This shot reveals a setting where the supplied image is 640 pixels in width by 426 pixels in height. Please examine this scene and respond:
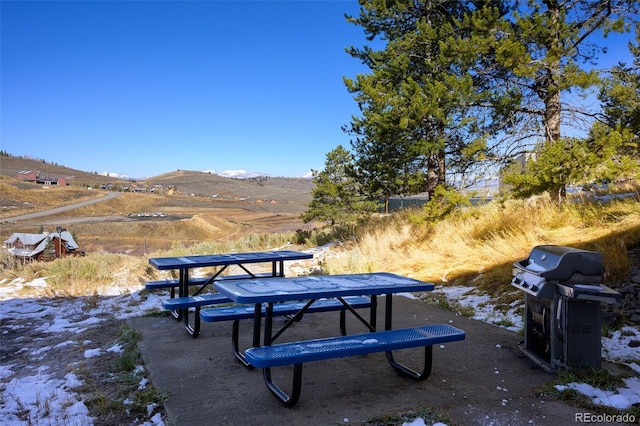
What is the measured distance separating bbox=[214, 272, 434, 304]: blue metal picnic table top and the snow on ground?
3.13ft

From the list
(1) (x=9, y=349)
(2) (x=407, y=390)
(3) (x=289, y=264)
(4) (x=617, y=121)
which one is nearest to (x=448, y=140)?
(4) (x=617, y=121)

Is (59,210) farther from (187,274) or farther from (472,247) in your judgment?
(187,274)

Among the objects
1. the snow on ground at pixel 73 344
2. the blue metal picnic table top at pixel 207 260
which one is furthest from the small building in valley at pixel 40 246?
the blue metal picnic table top at pixel 207 260

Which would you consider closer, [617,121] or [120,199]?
[617,121]

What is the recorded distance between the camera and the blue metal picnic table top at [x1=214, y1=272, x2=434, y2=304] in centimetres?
Result: 308

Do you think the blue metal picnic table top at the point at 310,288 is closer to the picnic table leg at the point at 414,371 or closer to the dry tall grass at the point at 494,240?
the picnic table leg at the point at 414,371

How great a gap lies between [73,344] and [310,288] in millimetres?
3130

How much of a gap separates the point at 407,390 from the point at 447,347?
3.92ft

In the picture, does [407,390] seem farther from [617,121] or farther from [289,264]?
[617,121]

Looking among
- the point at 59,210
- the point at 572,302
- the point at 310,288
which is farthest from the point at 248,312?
the point at 59,210

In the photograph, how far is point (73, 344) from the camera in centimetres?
488

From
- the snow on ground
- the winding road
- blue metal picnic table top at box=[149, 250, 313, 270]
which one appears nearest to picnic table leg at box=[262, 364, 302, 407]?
the snow on ground

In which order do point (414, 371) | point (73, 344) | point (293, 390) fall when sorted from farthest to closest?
point (73, 344) → point (414, 371) → point (293, 390)

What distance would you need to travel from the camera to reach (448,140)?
1170 cm
